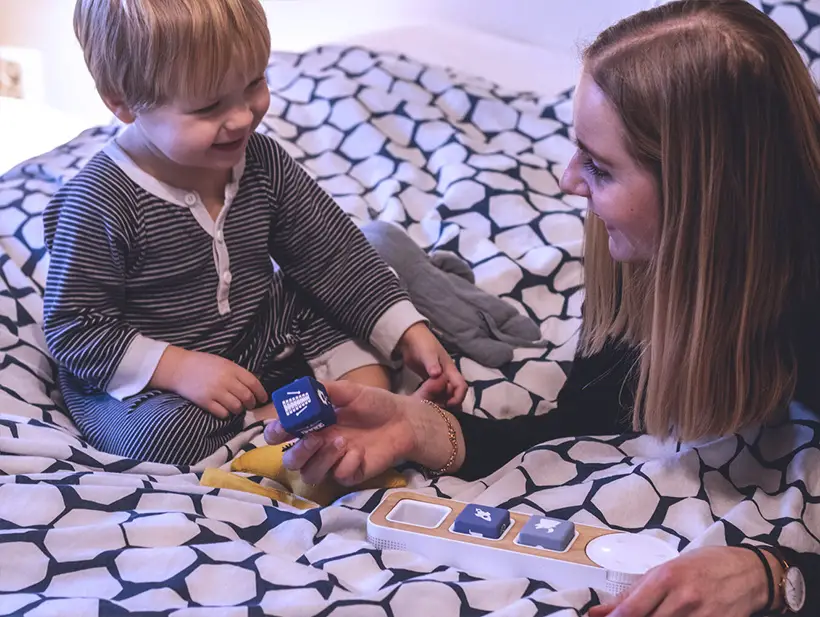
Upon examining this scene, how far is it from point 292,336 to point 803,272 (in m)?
0.68

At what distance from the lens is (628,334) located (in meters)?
1.10

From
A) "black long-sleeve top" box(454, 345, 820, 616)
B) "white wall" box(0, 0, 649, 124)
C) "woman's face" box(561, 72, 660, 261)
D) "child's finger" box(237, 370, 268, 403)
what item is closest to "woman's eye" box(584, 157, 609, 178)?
"woman's face" box(561, 72, 660, 261)

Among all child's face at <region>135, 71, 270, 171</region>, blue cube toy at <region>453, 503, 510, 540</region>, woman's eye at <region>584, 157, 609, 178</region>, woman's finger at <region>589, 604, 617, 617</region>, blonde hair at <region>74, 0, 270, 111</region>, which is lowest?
blue cube toy at <region>453, 503, 510, 540</region>

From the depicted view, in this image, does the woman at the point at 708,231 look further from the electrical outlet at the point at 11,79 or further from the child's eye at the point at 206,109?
the electrical outlet at the point at 11,79

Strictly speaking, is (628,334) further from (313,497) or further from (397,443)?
(313,497)

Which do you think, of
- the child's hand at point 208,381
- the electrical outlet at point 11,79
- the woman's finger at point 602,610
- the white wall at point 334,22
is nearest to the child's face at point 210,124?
the child's hand at point 208,381

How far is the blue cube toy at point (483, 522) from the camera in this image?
34.9 inches

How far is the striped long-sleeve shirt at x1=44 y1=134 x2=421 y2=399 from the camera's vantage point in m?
1.16

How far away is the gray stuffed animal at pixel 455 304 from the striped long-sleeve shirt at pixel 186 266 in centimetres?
7

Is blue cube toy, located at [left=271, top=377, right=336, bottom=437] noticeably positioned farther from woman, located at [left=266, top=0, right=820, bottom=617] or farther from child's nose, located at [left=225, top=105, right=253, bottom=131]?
child's nose, located at [left=225, top=105, right=253, bottom=131]

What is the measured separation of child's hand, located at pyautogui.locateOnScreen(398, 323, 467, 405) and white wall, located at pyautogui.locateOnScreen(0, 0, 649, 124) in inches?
34.3

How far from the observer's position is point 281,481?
3.55 feet

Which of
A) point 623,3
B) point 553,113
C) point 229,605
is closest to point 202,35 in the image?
point 229,605

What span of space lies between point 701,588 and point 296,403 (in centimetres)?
39
